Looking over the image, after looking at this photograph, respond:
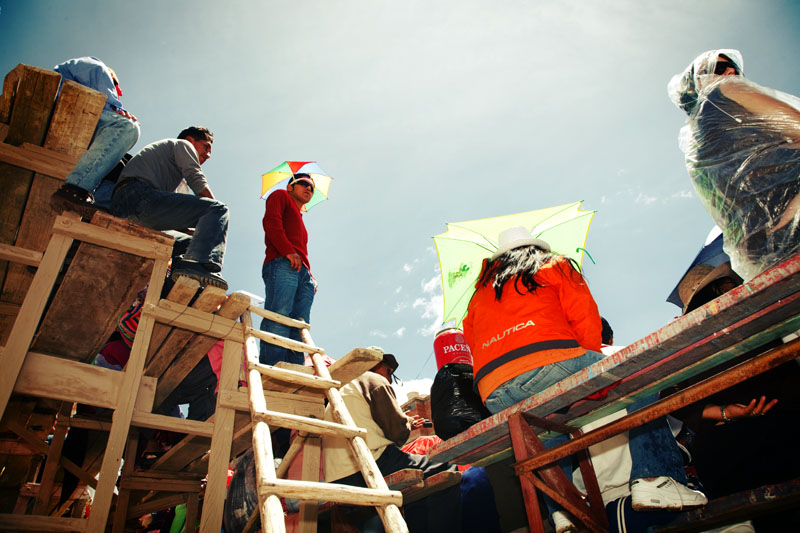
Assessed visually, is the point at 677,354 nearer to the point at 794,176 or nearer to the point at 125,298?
the point at 794,176

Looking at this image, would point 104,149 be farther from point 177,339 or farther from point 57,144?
point 177,339

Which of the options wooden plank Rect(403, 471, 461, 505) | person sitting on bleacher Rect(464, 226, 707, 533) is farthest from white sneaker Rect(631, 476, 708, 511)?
wooden plank Rect(403, 471, 461, 505)

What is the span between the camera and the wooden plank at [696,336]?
5.76ft

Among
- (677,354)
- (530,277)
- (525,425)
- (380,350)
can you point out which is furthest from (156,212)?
(677,354)

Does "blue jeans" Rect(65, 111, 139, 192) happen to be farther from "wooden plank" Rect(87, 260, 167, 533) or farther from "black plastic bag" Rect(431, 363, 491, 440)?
"black plastic bag" Rect(431, 363, 491, 440)

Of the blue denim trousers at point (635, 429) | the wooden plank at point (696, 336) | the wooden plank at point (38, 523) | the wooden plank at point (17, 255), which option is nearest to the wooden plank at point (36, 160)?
the wooden plank at point (17, 255)

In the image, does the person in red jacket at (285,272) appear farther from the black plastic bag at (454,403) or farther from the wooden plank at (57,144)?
the wooden plank at (57,144)

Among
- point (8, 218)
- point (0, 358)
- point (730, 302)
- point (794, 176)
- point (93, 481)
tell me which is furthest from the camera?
point (93, 481)

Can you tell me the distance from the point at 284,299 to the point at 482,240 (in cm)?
257

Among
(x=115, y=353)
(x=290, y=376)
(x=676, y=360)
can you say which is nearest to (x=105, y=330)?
(x=115, y=353)

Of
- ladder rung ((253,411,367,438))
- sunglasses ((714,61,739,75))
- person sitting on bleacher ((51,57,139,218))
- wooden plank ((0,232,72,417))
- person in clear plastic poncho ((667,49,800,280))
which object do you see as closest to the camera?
person in clear plastic poncho ((667,49,800,280))

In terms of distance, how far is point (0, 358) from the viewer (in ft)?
8.66

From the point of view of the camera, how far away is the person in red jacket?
414 cm

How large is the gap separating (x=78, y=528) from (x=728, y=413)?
4118 mm
